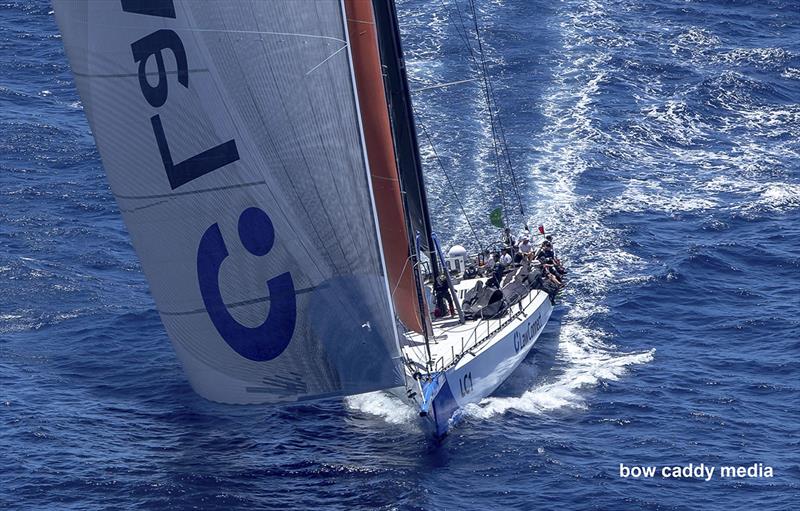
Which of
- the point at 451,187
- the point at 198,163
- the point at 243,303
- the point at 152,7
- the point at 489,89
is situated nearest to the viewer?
the point at 152,7

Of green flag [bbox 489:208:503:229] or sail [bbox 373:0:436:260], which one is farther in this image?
green flag [bbox 489:208:503:229]

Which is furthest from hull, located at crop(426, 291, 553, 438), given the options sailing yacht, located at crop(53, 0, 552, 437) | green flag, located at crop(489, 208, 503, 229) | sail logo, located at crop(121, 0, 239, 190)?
sail logo, located at crop(121, 0, 239, 190)

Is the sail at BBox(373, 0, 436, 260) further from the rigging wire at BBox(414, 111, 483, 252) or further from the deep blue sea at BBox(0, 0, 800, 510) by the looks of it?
the rigging wire at BBox(414, 111, 483, 252)

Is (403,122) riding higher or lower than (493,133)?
higher

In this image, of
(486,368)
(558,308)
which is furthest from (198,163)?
(558,308)

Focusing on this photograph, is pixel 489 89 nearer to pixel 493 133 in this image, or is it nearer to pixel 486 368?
pixel 493 133

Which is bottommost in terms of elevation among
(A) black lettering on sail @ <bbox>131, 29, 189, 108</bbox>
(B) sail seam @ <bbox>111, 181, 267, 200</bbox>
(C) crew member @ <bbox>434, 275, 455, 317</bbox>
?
(C) crew member @ <bbox>434, 275, 455, 317</bbox>

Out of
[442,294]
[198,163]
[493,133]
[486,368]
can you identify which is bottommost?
[486,368]
